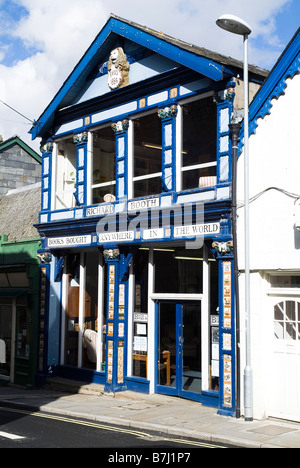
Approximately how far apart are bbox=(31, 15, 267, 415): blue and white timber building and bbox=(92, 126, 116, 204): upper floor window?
0.03 metres

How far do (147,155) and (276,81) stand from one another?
448cm

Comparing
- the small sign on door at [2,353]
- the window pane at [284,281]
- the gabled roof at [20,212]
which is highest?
the gabled roof at [20,212]

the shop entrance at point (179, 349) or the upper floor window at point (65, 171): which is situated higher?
the upper floor window at point (65, 171)

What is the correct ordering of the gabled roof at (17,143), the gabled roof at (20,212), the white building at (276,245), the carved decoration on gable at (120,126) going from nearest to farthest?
the white building at (276,245) → the carved decoration on gable at (120,126) → the gabled roof at (20,212) → the gabled roof at (17,143)

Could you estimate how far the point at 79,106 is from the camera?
17875mm

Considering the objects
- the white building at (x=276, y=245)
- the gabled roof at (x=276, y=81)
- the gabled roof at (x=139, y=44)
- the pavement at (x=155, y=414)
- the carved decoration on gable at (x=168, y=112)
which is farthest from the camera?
the carved decoration on gable at (x=168, y=112)

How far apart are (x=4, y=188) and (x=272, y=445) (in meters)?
17.5

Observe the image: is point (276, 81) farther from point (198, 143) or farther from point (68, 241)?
point (68, 241)

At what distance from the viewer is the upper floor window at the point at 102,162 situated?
1739 cm

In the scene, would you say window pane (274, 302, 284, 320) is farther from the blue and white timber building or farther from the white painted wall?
the blue and white timber building

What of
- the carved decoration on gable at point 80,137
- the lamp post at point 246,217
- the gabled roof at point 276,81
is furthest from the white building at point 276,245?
the carved decoration on gable at point 80,137

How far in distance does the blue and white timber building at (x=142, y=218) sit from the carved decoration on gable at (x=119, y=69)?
3 centimetres

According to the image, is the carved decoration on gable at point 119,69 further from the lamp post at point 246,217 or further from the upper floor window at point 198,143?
the lamp post at point 246,217

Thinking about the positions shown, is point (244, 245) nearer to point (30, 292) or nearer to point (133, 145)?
point (133, 145)
